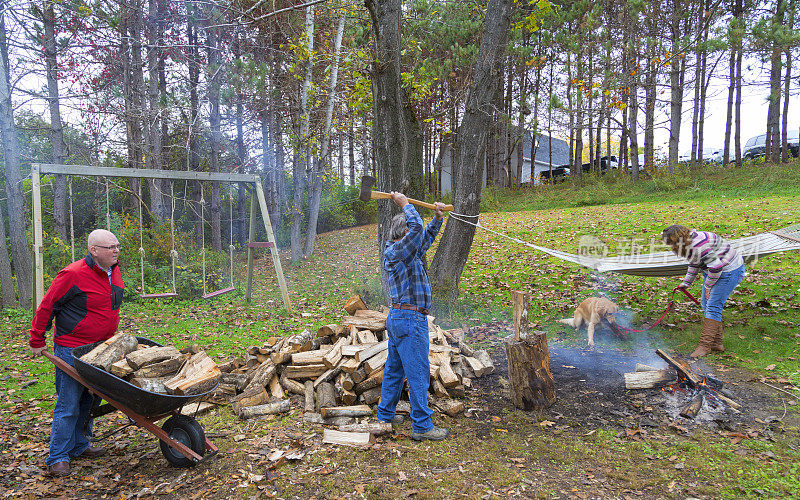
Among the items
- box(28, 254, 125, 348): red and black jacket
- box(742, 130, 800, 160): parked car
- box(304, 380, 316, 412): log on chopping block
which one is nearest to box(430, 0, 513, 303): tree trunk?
box(304, 380, 316, 412): log on chopping block

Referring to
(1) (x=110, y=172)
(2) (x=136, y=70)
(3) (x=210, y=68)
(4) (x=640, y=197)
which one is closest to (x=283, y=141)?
(3) (x=210, y=68)

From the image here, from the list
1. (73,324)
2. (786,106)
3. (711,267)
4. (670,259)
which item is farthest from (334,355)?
(786,106)

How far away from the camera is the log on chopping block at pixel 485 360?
16.2ft

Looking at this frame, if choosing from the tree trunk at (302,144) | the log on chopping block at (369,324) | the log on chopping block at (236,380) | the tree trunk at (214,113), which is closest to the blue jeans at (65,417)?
the log on chopping block at (236,380)

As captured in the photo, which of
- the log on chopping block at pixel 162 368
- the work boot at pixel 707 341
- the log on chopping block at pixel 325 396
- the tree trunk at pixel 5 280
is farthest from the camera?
the tree trunk at pixel 5 280

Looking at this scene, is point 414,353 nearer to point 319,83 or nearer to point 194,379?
point 194,379

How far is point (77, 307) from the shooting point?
3.43 m

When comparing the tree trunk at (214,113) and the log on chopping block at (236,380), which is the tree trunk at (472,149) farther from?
the tree trunk at (214,113)

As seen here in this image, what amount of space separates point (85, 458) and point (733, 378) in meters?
6.01

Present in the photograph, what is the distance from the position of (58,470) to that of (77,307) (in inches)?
46.8

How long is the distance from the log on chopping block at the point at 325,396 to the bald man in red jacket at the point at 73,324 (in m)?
1.83

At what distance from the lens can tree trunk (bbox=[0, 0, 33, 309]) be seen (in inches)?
316

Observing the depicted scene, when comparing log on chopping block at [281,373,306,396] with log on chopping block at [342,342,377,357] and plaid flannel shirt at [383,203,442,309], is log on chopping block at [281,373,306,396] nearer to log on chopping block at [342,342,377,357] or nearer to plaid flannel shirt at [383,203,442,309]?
log on chopping block at [342,342,377,357]

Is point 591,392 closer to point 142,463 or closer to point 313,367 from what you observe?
point 313,367
